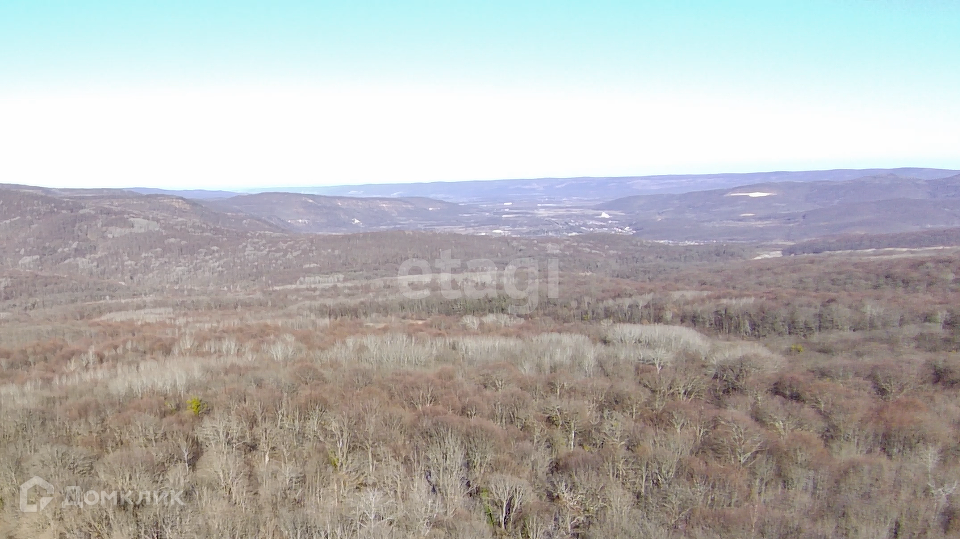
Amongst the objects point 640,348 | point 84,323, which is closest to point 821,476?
point 640,348

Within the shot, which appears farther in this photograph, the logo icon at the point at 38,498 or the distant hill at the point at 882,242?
the distant hill at the point at 882,242

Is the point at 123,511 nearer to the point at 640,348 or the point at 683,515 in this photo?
the point at 683,515

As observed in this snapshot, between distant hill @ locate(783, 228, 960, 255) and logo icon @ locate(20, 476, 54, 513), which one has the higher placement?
logo icon @ locate(20, 476, 54, 513)

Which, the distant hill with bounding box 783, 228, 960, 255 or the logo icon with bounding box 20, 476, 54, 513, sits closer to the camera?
the logo icon with bounding box 20, 476, 54, 513

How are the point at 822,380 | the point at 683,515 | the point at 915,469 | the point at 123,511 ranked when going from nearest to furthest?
the point at 123,511 < the point at 683,515 < the point at 915,469 < the point at 822,380

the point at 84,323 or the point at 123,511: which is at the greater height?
the point at 123,511

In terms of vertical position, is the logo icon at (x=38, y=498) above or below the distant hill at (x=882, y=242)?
above

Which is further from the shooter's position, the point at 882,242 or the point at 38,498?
Answer: the point at 882,242

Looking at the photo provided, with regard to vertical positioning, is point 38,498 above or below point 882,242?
above
